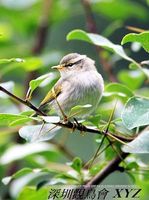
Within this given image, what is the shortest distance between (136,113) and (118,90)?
42 centimetres

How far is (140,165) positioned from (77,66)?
2.66ft

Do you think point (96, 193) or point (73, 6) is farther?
point (73, 6)

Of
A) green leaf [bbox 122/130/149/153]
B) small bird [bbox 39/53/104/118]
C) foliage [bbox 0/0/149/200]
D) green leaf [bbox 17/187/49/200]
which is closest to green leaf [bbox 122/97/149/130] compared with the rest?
foliage [bbox 0/0/149/200]

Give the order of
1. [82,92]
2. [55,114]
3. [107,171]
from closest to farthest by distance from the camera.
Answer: [107,171], [82,92], [55,114]

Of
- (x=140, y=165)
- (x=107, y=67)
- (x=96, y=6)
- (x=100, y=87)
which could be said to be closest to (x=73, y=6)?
(x=96, y=6)

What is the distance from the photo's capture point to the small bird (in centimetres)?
207

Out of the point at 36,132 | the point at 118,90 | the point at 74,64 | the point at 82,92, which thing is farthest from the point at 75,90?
the point at 36,132

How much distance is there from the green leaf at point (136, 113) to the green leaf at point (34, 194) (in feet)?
1.87

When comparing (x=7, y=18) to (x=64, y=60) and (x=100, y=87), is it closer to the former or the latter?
(x=64, y=60)

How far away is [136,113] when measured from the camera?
160 cm

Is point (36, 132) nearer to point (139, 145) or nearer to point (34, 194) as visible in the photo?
point (139, 145)

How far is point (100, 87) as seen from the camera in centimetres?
210

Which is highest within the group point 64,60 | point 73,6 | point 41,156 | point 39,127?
point 39,127

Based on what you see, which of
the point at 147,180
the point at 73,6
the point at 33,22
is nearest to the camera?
the point at 147,180
